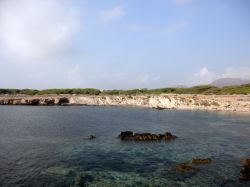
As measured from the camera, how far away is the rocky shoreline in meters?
93.6

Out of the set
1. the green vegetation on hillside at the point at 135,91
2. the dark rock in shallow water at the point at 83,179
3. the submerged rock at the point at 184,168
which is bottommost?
the dark rock in shallow water at the point at 83,179

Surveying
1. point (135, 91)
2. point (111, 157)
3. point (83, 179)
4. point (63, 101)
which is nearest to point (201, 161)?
point (111, 157)

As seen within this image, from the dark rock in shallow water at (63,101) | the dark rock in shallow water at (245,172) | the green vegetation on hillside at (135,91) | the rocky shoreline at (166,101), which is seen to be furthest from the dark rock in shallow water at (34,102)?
the dark rock in shallow water at (245,172)

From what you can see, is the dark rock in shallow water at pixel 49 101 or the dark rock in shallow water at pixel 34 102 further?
the dark rock in shallow water at pixel 49 101

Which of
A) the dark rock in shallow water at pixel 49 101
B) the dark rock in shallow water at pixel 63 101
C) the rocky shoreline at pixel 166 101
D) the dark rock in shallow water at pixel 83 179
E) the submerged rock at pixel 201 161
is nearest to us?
the dark rock in shallow water at pixel 83 179

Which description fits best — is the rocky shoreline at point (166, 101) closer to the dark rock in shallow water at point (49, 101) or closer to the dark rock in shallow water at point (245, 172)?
the dark rock in shallow water at point (49, 101)

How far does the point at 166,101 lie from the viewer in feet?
348

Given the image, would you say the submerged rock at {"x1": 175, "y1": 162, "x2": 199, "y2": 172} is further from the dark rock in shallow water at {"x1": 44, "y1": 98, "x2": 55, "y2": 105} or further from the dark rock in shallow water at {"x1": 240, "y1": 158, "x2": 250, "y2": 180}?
the dark rock in shallow water at {"x1": 44, "y1": 98, "x2": 55, "y2": 105}

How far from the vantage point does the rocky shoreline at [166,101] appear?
93.6 m

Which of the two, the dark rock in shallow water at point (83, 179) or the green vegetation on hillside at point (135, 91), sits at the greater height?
the green vegetation on hillside at point (135, 91)

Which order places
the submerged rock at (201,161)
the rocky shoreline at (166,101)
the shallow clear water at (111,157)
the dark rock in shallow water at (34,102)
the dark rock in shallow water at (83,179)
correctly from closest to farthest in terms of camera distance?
the dark rock in shallow water at (83,179)
the shallow clear water at (111,157)
the submerged rock at (201,161)
the rocky shoreline at (166,101)
the dark rock in shallow water at (34,102)

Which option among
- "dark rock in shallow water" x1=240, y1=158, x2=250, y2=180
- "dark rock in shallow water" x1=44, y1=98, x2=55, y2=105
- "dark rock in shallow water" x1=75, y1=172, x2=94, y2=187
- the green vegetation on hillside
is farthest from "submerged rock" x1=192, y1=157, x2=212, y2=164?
the green vegetation on hillside

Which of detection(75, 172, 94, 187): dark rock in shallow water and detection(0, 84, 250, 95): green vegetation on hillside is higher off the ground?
detection(0, 84, 250, 95): green vegetation on hillside

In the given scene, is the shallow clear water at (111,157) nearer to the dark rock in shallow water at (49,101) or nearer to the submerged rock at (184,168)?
the submerged rock at (184,168)
